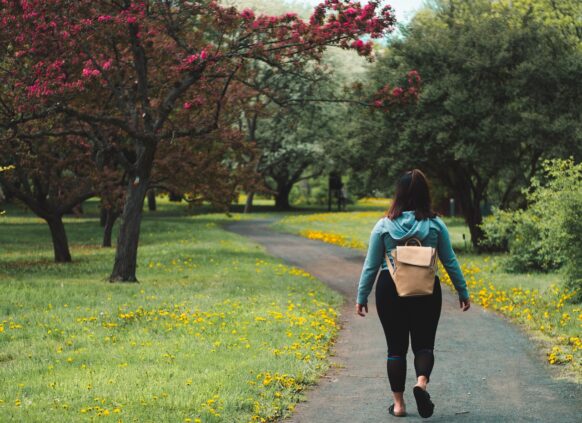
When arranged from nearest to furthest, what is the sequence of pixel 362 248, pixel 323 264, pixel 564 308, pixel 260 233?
pixel 564 308, pixel 323 264, pixel 362 248, pixel 260 233

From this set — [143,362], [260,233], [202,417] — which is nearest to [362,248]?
[260,233]

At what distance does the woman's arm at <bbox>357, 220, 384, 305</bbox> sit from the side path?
1.00 m

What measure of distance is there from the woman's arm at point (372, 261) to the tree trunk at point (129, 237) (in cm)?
1141

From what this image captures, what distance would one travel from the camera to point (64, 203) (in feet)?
77.3

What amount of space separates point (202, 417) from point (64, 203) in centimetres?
1800

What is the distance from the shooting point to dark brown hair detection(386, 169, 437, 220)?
6703mm

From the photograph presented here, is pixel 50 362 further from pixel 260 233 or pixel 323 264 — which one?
pixel 260 233

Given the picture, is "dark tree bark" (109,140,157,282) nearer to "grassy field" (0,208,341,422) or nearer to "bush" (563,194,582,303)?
"grassy field" (0,208,341,422)

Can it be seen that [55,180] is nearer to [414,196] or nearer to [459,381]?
[459,381]

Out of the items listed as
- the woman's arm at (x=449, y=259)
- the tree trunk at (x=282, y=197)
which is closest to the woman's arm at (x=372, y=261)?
the woman's arm at (x=449, y=259)

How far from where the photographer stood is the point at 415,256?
21.5ft

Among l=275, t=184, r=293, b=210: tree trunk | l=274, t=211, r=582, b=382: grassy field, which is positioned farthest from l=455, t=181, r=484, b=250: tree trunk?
l=275, t=184, r=293, b=210: tree trunk

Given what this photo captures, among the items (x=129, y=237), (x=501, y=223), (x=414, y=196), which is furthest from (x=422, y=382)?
(x=501, y=223)

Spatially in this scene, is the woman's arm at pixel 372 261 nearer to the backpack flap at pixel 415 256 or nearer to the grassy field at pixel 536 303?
the backpack flap at pixel 415 256
